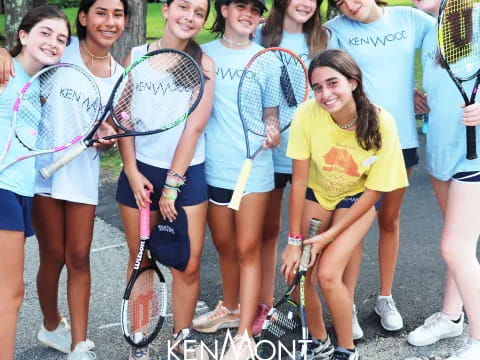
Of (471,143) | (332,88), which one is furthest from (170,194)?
(471,143)

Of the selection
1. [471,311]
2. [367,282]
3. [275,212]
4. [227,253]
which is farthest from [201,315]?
[471,311]

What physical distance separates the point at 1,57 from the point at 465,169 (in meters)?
2.36

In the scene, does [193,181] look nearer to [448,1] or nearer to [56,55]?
[56,55]

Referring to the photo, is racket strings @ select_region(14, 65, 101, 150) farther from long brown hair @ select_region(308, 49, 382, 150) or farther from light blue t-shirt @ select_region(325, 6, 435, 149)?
light blue t-shirt @ select_region(325, 6, 435, 149)

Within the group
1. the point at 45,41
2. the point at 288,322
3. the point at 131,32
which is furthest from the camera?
the point at 131,32

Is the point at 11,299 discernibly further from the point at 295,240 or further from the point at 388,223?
the point at 388,223

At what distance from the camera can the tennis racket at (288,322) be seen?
3.14 m

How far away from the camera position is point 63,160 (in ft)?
10.0

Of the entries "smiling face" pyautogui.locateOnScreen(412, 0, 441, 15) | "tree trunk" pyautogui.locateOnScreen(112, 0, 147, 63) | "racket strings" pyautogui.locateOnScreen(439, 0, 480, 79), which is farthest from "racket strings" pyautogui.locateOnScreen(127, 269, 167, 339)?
"tree trunk" pyautogui.locateOnScreen(112, 0, 147, 63)

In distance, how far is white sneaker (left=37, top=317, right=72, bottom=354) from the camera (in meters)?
3.58

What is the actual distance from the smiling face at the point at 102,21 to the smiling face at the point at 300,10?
0.94 meters

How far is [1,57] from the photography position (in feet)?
9.41

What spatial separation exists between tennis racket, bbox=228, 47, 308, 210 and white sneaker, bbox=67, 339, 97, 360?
1.14 meters

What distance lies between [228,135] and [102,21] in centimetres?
88
